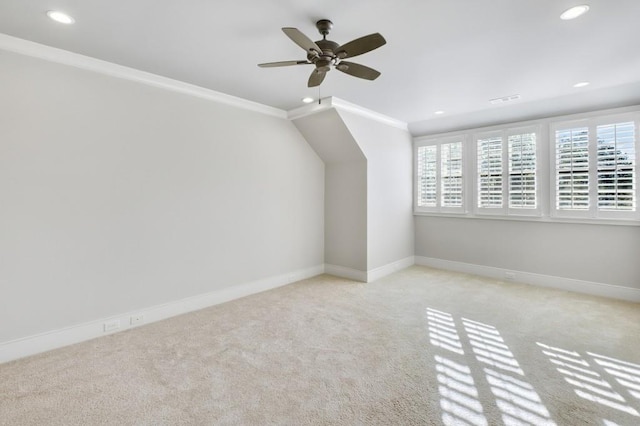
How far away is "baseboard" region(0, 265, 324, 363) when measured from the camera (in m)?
2.61

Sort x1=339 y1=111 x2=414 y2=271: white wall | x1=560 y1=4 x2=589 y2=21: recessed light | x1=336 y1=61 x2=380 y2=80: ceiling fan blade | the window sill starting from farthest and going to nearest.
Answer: x1=339 y1=111 x2=414 y2=271: white wall → the window sill → x1=336 y1=61 x2=380 y2=80: ceiling fan blade → x1=560 y1=4 x2=589 y2=21: recessed light

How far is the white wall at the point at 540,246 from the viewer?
4.02 m

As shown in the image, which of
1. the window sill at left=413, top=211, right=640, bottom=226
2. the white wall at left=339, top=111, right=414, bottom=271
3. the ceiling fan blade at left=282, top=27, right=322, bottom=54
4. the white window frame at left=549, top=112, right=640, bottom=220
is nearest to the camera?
the ceiling fan blade at left=282, top=27, right=322, bottom=54

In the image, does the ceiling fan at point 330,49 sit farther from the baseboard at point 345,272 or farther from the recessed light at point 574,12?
the baseboard at point 345,272

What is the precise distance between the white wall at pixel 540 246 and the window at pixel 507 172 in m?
0.27

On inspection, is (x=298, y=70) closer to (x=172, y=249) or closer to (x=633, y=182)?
(x=172, y=249)

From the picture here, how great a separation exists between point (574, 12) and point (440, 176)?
138 inches

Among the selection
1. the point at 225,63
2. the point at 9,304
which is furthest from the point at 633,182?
the point at 9,304

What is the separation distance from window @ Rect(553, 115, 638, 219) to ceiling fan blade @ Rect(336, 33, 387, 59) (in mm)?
3759

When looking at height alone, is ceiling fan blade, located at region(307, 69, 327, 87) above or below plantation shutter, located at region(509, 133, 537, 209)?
above

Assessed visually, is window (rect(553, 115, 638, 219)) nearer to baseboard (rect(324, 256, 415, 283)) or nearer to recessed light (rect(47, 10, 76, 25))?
baseboard (rect(324, 256, 415, 283))

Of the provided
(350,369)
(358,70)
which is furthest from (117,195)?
(350,369)

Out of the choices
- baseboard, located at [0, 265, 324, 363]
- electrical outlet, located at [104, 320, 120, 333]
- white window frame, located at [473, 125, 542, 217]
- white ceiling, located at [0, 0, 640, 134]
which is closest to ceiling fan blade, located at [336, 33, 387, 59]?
white ceiling, located at [0, 0, 640, 134]

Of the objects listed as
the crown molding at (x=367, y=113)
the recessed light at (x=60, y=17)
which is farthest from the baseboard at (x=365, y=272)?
the recessed light at (x=60, y=17)
